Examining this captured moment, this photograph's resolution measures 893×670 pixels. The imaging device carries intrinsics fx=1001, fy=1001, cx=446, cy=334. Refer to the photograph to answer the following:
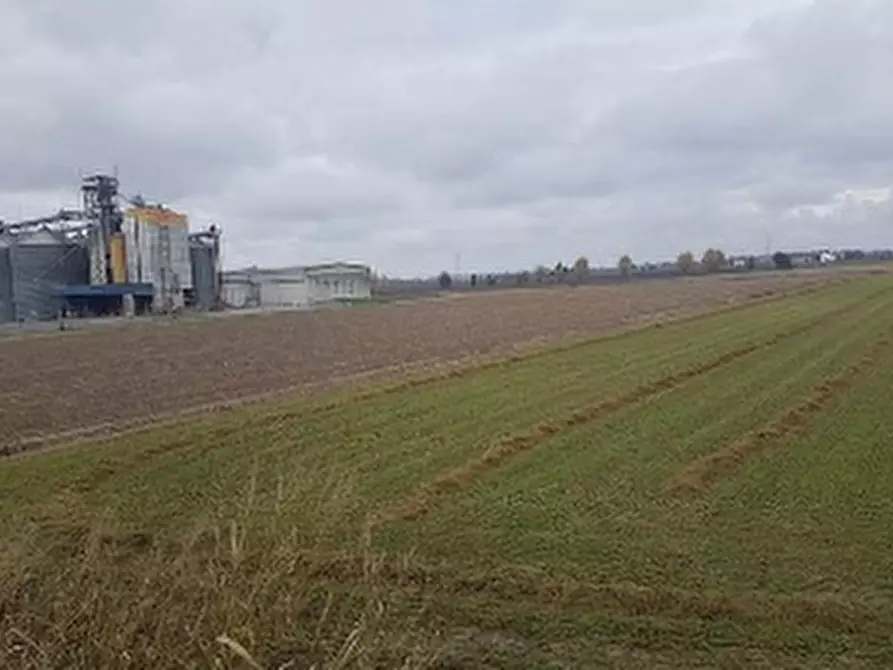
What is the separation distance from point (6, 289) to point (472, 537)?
247 ft

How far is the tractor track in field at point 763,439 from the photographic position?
12.6 metres

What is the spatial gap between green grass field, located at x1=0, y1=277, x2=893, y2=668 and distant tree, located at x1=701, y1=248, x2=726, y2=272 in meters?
170

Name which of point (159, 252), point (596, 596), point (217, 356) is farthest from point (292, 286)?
point (596, 596)

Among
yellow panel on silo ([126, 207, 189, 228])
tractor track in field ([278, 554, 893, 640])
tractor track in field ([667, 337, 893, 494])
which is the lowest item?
tractor track in field ([278, 554, 893, 640])

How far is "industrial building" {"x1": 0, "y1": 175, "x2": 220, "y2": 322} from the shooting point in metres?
78.1

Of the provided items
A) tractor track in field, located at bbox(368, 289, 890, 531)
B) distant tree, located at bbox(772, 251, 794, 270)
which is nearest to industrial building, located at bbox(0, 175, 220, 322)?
tractor track in field, located at bbox(368, 289, 890, 531)

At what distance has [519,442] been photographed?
15.9m

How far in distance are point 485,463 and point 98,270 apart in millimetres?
73520

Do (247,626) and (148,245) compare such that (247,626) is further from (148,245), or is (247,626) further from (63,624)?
(148,245)

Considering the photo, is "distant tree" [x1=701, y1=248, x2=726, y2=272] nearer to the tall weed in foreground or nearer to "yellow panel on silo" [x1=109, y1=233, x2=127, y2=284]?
"yellow panel on silo" [x1=109, y1=233, x2=127, y2=284]

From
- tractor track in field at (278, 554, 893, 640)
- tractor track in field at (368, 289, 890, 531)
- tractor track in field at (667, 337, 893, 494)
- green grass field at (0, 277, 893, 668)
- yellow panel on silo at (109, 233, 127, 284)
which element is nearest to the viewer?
green grass field at (0, 277, 893, 668)

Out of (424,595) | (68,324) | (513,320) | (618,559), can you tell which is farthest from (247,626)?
(68,324)

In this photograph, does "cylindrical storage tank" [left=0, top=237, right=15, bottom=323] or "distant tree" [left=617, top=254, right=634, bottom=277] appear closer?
"cylindrical storage tank" [left=0, top=237, right=15, bottom=323]

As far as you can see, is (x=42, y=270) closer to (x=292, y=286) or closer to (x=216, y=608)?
(x=292, y=286)
